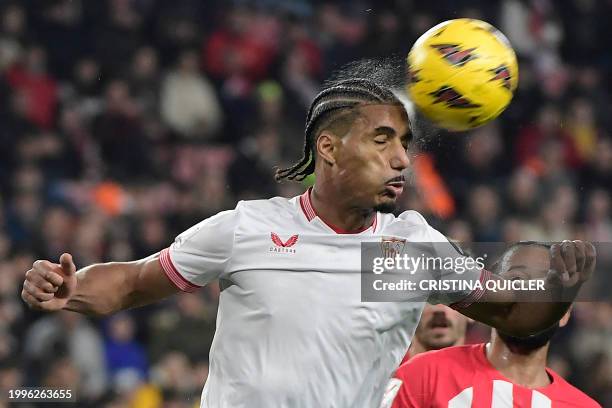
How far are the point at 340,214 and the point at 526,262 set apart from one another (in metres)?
0.70

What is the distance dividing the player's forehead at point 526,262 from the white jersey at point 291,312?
17 cm

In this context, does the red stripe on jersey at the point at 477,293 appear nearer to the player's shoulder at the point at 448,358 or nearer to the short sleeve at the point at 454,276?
the short sleeve at the point at 454,276

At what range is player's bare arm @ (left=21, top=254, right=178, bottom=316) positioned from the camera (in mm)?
3475

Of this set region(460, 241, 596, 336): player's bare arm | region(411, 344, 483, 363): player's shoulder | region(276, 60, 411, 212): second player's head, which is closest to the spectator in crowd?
region(411, 344, 483, 363): player's shoulder

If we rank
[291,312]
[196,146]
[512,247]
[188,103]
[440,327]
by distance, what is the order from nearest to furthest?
[291,312]
[512,247]
[440,327]
[196,146]
[188,103]

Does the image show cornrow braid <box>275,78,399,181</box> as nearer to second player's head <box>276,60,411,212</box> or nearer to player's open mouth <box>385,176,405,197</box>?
second player's head <box>276,60,411,212</box>

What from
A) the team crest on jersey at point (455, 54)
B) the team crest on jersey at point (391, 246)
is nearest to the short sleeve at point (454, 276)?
the team crest on jersey at point (391, 246)

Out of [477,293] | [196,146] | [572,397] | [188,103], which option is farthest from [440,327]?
[188,103]

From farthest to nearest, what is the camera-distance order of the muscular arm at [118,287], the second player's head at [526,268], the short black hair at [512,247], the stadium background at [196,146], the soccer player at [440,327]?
the stadium background at [196,146] < the soccer player at [440,327] < the short black hair at [512,247] < the second player's head at [526,268] < the muscular arm at [118,287]

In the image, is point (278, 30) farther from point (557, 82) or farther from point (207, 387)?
point (207, 387)

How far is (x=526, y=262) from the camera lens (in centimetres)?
398

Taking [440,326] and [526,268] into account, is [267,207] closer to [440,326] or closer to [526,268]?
[526,268]

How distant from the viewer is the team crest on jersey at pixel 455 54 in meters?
3.77

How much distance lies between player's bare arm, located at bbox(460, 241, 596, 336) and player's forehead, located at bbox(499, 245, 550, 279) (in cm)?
7
